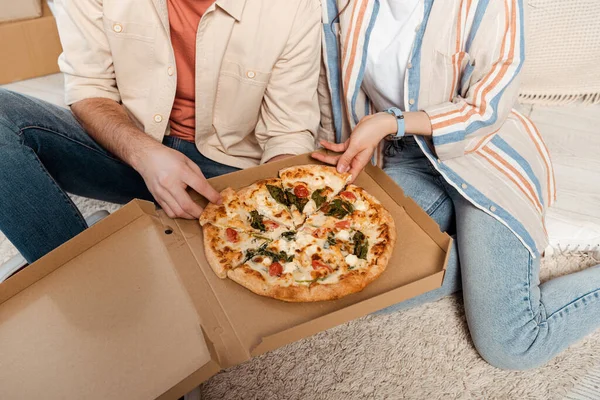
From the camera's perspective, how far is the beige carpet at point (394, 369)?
1294 millimetres

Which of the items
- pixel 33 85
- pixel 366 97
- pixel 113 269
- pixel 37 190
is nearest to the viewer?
pixel 113 269

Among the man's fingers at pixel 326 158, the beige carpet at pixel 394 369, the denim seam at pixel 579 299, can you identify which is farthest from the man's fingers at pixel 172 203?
the denim seam at pixel 579 299

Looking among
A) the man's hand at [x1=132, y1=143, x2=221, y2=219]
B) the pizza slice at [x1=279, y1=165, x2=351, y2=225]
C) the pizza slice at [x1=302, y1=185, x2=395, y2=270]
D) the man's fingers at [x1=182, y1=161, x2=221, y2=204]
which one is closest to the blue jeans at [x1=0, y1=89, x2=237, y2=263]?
the man's hand at [x1=132, y1=143, x2=221, y2=219]

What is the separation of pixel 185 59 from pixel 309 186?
0.50 meters

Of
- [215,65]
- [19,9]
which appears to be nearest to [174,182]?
[215,65]

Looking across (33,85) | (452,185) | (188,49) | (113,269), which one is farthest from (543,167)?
(33,85)

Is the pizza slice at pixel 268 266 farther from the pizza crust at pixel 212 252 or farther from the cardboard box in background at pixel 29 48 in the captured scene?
the cardboard box in background at pixel 29 48

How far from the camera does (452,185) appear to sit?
1339 mm

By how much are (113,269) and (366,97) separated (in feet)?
2.90

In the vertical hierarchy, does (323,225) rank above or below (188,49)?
below

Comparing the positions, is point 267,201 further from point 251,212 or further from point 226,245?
point 226,245

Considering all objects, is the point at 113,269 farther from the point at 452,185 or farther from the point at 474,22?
the point at 474,22

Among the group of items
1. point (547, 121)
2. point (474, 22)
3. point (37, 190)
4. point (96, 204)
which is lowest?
point (96, 204)

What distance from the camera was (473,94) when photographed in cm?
128
